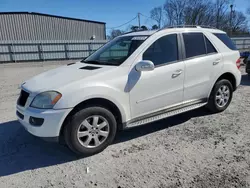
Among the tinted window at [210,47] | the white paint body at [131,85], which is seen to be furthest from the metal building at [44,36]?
the tinted window at [210,47]

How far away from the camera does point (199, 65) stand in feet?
11.9

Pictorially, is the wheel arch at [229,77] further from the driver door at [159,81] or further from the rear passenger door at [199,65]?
the driver door at [159,81]

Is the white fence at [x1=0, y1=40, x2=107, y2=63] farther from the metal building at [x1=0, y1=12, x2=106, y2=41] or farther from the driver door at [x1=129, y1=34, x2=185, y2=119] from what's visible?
the driver door at [x1=129, y1=34, x2=185, y2=119]

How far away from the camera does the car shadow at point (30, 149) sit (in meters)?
2.68

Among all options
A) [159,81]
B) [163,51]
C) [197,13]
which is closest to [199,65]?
[163,51]

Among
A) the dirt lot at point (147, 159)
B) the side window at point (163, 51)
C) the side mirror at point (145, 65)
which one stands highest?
the side window at point (163, 51)

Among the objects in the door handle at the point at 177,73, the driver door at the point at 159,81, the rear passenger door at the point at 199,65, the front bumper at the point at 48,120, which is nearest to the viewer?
the front bumper at the point at 48,120

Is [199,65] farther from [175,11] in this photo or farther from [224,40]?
[175,11]

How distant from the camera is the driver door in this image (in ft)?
9.84

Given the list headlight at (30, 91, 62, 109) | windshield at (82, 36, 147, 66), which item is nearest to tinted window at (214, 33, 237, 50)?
windshield at (82, 36, 147, 66)

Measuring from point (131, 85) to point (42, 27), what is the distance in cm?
2282

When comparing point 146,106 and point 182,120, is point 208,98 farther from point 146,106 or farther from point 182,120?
point 146,106

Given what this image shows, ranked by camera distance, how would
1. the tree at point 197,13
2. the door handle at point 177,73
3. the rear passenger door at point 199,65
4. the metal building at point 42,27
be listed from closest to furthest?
1. the door handle at point 177,73
2. the rear passenger door at point 199,65
3. the metal building at point 42,27
4. the tree at point 197,13

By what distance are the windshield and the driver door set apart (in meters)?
0.27
